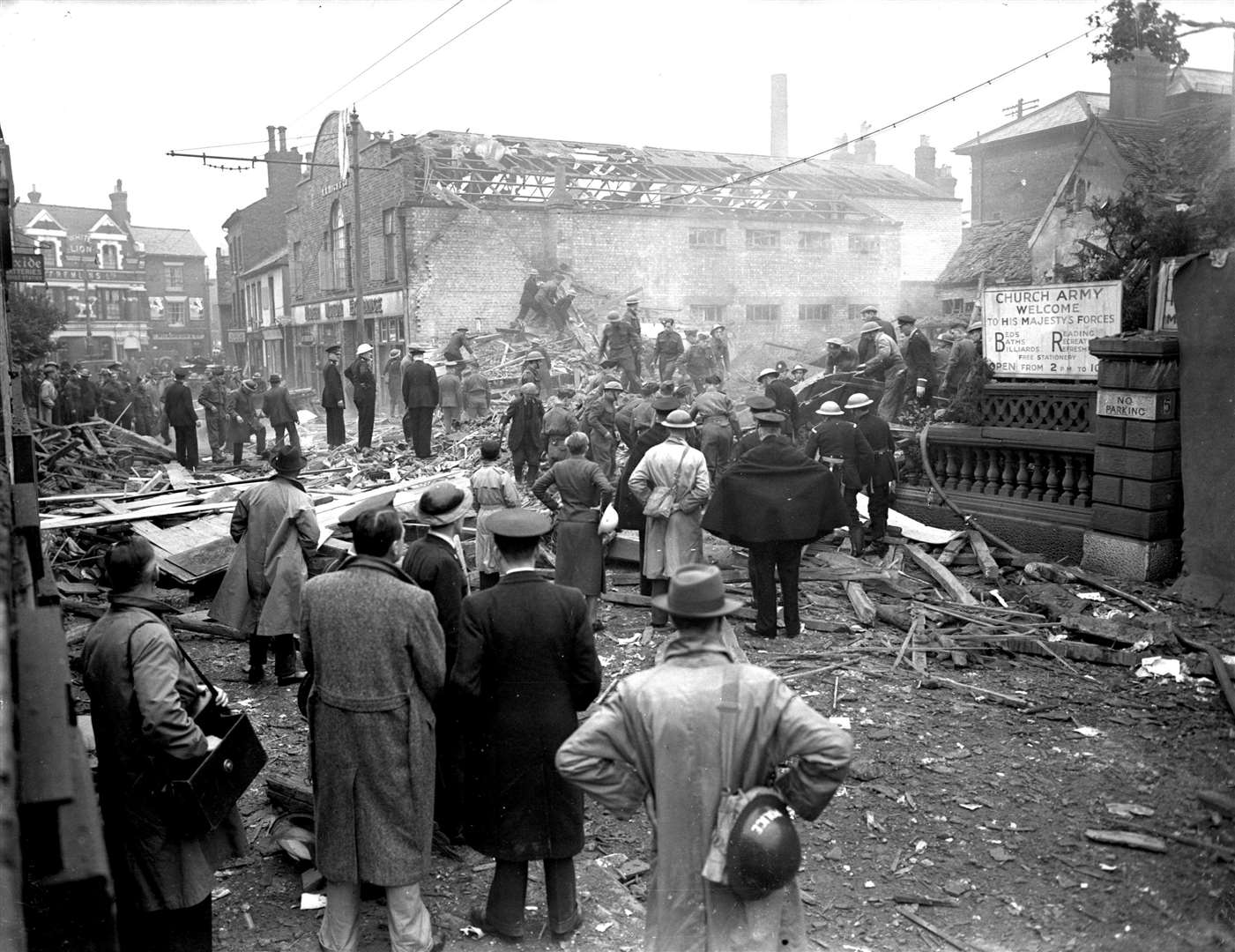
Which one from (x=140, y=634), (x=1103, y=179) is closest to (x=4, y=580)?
(x=140, y=634)

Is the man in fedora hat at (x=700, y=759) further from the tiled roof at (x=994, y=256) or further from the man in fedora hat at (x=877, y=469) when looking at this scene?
the tiled roof at (x=994, y=256)

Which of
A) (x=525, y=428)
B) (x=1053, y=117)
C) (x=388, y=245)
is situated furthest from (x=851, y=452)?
(x=1053, y=117)

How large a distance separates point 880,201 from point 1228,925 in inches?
1383

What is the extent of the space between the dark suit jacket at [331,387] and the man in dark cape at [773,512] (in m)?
12.2

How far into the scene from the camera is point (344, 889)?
13.0 feet

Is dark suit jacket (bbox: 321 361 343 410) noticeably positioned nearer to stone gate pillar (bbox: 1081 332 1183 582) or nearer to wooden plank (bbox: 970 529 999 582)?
wooden plank (bbox: 970 529 999 582)

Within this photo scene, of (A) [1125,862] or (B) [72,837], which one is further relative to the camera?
(A) [1125,862]

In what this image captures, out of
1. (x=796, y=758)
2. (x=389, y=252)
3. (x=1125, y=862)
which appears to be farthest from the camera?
(x=389, y=252)

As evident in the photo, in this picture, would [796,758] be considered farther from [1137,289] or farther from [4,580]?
[1137,289]

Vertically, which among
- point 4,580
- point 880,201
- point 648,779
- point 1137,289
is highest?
point 880,201

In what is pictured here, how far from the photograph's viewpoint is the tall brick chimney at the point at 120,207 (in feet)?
199

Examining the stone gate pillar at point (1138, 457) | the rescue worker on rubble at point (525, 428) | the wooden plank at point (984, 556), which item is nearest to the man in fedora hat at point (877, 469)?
the wooden plank at point (984, 556)

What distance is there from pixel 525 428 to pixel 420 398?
390 centimetres

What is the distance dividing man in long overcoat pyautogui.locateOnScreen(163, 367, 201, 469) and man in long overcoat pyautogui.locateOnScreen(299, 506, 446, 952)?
A: 54.2ft
